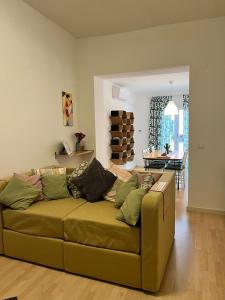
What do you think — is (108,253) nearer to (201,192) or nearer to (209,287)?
(209,287)

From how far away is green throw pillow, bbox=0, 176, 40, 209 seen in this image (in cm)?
256

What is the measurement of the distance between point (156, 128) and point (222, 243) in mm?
5752

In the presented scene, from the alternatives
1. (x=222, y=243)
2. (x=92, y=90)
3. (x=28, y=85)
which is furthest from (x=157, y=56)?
(x=222, y=243)

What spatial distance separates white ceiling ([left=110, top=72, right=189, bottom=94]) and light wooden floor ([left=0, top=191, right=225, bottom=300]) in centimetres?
379

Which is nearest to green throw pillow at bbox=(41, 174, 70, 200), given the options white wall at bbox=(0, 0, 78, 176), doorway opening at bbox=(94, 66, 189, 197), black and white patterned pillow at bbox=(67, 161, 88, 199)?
black and white patterned pillow at bbox=(67, 161, 88, 199)


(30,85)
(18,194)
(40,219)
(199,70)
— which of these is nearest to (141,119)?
(199,70)

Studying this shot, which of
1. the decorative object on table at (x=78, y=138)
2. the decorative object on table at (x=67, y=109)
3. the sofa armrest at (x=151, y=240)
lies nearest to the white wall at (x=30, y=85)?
the decorative object on table at (x=67, y=109)

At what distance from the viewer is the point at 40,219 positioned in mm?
2396

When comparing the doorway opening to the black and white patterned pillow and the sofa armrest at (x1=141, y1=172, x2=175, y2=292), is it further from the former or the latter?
the sofa armrest at (x1=141, y1=172, x2=175, y2=292)

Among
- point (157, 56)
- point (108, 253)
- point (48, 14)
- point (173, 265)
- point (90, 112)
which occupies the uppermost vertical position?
point (48, 14)

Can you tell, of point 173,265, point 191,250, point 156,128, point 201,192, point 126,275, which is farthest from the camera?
point 156,128

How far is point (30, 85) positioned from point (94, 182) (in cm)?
162

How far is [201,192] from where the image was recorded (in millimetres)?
3799

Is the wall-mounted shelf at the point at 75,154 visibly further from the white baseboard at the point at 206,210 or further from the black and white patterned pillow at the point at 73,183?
the white baseboard at the point at 206,210
